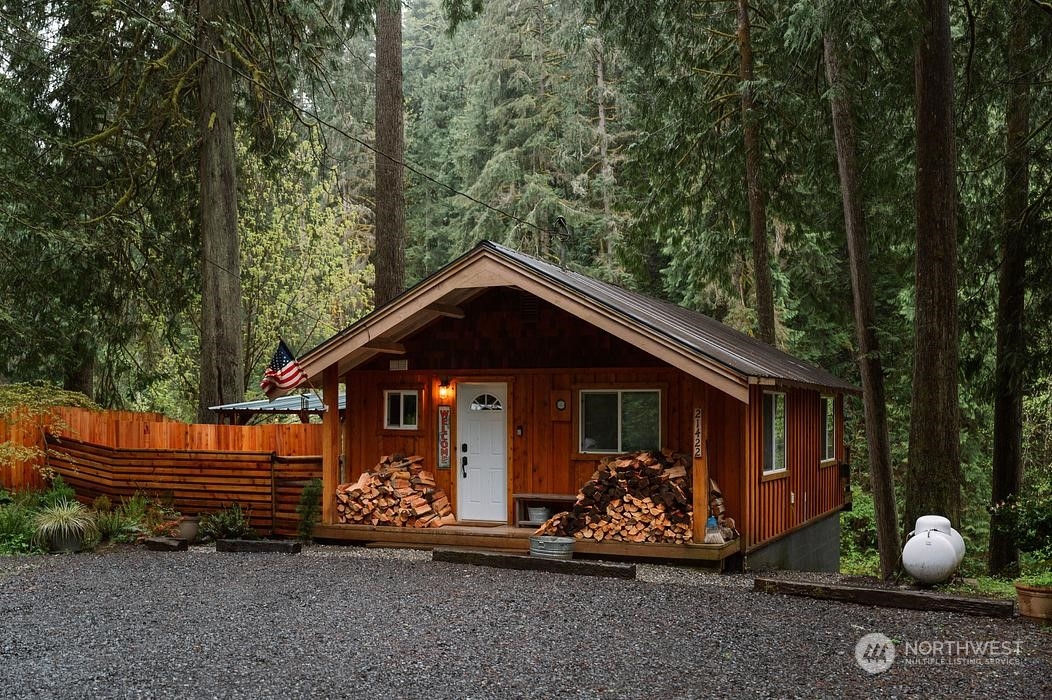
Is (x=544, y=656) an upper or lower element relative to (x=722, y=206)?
lower

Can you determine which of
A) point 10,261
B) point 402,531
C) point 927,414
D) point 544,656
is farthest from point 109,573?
point 927,414

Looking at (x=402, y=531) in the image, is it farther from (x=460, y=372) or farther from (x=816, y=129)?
(x=816, y=129)

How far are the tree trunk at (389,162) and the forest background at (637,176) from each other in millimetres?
101

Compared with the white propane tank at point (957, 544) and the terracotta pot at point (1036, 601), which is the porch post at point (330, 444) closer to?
the white propane tank at point (957, 544)

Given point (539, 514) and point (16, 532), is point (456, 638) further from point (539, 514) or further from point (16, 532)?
point (16, 532)

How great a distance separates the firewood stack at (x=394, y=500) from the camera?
12836mm

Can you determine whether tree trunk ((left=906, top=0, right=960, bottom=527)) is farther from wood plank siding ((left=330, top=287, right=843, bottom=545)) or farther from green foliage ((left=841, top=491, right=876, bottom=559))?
green foliage ((left=841, top=491, right=876, bottom=559))

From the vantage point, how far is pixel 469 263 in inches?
463

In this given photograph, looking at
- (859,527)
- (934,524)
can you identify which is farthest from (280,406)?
(859,527)

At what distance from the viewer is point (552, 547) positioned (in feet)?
36.8

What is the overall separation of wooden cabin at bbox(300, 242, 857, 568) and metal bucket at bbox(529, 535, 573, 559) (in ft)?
1.39

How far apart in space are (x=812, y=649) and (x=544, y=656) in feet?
6.69

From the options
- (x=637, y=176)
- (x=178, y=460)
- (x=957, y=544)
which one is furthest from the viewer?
(x=637, y=176)

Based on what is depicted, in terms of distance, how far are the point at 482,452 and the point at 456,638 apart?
5.89 m
